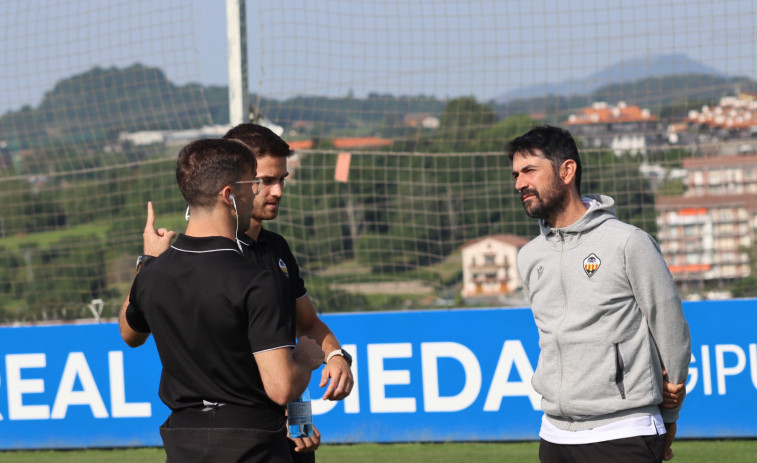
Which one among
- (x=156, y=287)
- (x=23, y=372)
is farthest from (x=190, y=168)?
(x=23, y=372)

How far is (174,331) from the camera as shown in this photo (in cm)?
283

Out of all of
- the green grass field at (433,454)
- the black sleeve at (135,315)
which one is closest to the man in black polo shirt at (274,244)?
the black sleeve at (135,315)

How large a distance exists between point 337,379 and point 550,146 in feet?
3.95

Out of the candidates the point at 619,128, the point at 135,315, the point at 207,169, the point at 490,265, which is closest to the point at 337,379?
the point at 135,315

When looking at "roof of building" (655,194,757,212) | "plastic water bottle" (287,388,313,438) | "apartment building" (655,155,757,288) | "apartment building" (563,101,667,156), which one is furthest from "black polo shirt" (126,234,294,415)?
"roof of building" (655,194,757,212)

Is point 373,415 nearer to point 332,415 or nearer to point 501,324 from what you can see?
point 332,415

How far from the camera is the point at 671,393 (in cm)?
348

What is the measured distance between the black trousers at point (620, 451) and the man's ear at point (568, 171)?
3.02 feet

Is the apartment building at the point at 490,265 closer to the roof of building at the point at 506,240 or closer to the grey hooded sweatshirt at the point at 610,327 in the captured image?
the roof of building at the point at 506,240

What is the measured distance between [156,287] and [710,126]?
736 centimetres

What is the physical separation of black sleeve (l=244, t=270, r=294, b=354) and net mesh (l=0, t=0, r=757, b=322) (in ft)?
16.1

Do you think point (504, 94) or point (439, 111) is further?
point (439, 111)

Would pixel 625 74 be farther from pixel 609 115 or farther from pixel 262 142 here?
pixel 262 142

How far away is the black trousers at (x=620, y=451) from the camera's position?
3424 mm
